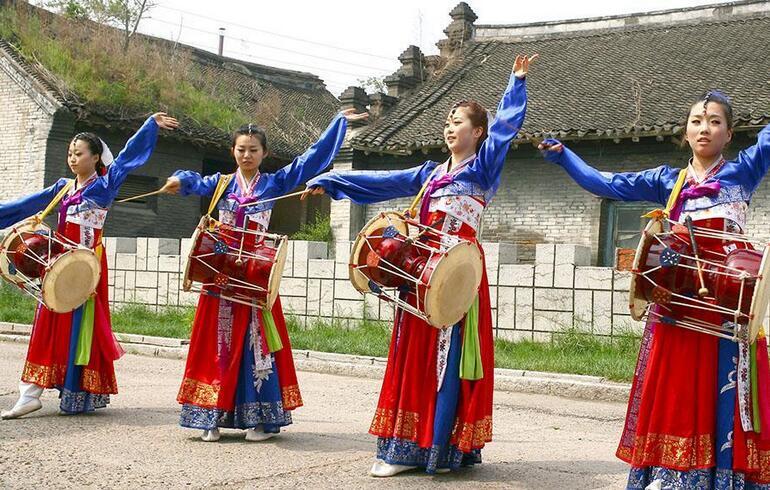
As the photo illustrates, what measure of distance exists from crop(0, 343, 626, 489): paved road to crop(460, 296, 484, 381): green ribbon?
1.76 ft

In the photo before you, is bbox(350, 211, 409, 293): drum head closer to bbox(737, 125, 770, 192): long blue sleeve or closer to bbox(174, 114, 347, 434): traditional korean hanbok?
bbox(174, 114, 347, 434): traditional korean hanbok

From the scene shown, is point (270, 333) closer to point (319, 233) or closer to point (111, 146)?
point (319, 233)

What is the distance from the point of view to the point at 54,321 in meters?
7.12

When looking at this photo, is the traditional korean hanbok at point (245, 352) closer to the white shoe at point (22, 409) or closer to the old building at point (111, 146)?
the white shoe at point (22, 409)

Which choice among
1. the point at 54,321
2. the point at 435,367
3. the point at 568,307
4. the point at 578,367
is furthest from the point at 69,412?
the point at 568,307

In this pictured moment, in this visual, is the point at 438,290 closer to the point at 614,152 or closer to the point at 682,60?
the point at 614,152

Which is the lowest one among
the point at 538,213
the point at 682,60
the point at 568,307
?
the point at 568,307

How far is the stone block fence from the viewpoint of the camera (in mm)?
11414

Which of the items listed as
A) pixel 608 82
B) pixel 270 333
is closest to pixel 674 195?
pixel 270 333

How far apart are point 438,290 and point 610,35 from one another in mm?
15861

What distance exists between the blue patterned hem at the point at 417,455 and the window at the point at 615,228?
11012mm

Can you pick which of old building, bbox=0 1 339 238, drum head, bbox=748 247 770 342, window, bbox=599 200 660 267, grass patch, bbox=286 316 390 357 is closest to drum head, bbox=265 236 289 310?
drum head, bbox=748 247 770 342

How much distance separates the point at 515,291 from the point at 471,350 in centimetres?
691

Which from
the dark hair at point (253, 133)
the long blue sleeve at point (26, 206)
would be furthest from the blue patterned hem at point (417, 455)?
the long blue sleeve at point (26, 206)
